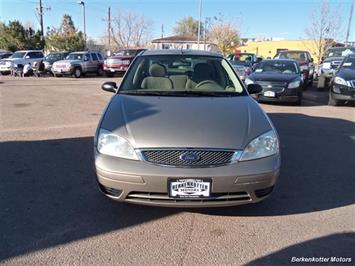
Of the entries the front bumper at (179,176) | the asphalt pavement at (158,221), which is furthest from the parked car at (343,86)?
the front bumper at (179,176)

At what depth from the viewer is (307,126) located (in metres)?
8.07

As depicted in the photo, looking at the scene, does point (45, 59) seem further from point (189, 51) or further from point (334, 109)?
point (189, 51)

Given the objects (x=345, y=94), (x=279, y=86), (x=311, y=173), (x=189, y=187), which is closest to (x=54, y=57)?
(x=279, y=86)

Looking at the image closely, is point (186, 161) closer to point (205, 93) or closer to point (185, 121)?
point (185, 121)

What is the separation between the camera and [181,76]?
4.92 metres

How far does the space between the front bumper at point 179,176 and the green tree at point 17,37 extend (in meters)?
40.9

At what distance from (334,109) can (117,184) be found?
947 centimetres

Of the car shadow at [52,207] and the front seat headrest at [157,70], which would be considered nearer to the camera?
the car shadow at [52,207]

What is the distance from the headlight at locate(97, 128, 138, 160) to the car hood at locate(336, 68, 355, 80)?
9.58 metres

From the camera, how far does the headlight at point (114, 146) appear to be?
10.6 ft

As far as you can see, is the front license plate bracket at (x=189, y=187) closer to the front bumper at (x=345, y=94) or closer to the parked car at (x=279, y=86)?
the parked car at (x=279, y=86)

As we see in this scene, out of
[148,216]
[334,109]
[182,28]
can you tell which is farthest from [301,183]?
[182,28]

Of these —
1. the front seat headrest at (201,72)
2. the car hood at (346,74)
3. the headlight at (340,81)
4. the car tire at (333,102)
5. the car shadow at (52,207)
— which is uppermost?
the front seat headrest at (201,72)

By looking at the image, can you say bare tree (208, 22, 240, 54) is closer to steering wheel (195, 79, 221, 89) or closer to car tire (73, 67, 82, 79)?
car tire (73, 67, 82, 79)
